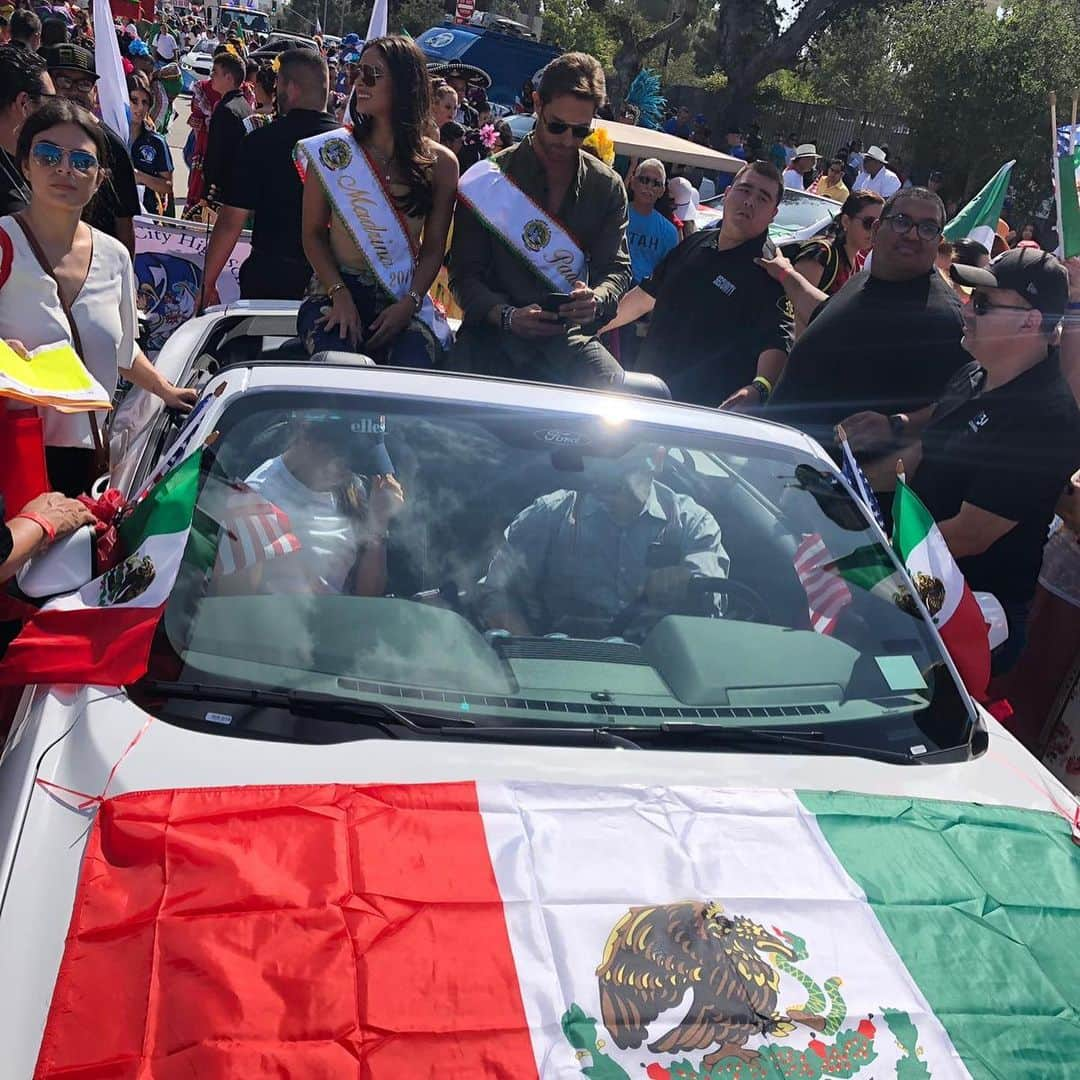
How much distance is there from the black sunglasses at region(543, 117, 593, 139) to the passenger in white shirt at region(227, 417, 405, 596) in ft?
6.22

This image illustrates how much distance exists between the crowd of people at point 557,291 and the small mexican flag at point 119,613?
257mm

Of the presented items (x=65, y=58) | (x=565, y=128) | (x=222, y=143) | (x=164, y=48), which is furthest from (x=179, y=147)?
(x=565, y=128)

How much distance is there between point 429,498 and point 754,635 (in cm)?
77

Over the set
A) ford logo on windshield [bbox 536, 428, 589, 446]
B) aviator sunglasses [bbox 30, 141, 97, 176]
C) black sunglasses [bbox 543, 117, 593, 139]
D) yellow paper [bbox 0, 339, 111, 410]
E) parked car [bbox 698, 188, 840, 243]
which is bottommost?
parked car [bbox 698, 188, 840, 243]

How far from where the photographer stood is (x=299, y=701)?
1.94 metres

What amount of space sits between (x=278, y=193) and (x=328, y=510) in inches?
120

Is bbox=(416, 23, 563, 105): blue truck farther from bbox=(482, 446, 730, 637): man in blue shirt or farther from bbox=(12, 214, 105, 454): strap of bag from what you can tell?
bbox=(482, 446, 730, 637): man in blue shirt

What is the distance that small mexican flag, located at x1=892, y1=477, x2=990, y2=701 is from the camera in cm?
267

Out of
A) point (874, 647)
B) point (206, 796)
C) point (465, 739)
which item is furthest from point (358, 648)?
point (874, 647)

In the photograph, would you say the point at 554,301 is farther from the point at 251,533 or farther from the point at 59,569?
the point at 59,569

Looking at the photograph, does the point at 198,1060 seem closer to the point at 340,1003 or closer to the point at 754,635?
the point at 340,1003

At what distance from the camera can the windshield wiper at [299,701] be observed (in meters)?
1.93

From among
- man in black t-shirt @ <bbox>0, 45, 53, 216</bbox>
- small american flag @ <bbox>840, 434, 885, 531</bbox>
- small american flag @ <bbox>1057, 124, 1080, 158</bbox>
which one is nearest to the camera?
small american flag @ <bbox>840, 434, 885, 531</bbox>

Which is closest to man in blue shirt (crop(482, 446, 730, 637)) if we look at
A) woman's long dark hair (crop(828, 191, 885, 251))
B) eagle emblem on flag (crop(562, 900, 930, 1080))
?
eagle emblem on flag (crop(562, 900, 930, 1080))
